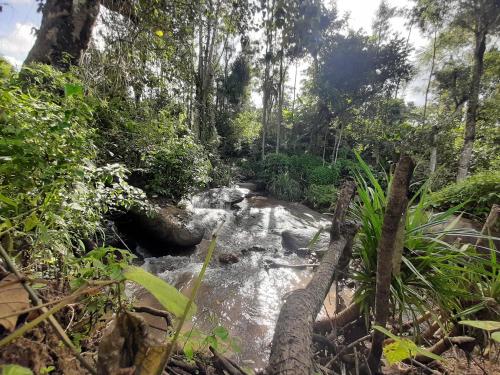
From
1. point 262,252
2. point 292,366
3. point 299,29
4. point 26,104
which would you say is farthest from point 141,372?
point 299,29

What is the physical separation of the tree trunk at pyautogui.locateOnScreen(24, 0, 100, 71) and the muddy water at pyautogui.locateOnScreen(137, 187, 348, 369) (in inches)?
128

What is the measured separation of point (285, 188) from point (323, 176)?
7.74 feet

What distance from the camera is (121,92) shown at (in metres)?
4.65

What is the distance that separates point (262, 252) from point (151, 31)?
5.06 m

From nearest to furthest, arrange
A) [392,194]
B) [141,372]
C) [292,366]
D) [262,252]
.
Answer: [141,372], [292,366], [392,194], [262,252]

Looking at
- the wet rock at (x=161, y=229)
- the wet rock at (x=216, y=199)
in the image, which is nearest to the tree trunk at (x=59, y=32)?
the wet rock at (x=161, y=229)

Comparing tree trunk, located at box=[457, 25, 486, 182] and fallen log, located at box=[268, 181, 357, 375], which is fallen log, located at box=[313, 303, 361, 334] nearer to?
fallen log, located at box=[268, 181, 357, 375]

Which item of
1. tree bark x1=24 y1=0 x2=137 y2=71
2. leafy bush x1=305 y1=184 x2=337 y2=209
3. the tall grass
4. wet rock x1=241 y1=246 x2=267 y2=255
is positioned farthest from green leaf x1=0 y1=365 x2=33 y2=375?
leafy bush x1=305 y1=184 x2=337 y2=209

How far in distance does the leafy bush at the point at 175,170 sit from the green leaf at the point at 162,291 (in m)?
5.18

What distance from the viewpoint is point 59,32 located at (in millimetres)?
3373

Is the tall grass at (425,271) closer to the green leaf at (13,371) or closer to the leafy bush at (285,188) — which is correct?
the green leaf at (13,371)

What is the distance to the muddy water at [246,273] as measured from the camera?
3295 millimetres

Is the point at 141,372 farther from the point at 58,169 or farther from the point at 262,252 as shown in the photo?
the point at 262,252

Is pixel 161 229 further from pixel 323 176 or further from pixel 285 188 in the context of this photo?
pixel 323 176
